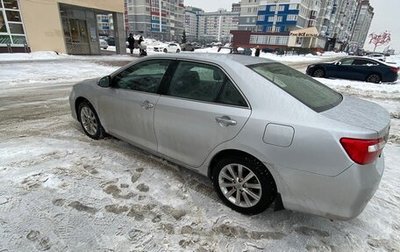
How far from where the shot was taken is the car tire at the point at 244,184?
92.7 inches

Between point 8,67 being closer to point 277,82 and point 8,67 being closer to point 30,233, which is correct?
point 30,233

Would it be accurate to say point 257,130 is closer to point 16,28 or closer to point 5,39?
point 5,39

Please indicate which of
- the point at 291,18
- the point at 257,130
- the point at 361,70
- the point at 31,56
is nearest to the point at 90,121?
the point at 257,130

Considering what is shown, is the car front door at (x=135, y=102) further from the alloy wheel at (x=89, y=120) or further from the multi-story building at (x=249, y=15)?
the multi-story building at (x=249, y=15)

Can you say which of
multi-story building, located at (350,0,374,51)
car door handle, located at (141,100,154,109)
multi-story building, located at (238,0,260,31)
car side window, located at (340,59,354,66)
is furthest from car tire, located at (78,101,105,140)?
multi-story building, located at (350,0,374,51)

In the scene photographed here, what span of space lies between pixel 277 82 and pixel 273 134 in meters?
0.61

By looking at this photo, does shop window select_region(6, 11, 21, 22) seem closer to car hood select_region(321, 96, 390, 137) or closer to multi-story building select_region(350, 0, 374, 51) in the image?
car hood select_region(321, 96, 390, 137)

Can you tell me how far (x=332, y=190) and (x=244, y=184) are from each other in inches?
31.2

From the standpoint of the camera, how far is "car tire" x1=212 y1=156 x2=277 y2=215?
2.35 m

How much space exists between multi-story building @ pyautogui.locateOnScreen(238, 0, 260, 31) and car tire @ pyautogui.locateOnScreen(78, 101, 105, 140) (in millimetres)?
72924

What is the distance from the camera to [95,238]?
228 cm

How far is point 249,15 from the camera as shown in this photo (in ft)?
237

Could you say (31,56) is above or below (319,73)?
below

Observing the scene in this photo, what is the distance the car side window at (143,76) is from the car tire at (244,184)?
1300 millimetres
